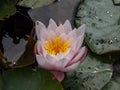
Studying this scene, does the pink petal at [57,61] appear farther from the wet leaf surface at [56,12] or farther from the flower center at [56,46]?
the wet leaf surface at [56,12]

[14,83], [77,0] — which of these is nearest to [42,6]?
[77,0]

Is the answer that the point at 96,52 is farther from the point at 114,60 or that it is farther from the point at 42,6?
the point at 42,6

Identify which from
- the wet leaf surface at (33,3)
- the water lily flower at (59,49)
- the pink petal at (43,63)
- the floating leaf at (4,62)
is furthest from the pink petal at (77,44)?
the wet leaf surface at (33,3)

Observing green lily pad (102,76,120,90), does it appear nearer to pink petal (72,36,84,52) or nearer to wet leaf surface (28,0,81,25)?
pink petal (72,36,84,52)

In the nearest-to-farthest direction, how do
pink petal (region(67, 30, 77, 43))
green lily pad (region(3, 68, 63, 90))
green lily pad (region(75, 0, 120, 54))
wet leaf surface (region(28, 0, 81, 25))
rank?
green lily pad (region(3, 68, 63, 90)) < pink petal (region(67, 30, 77, 43)) < green lily pad (region(75, 0, 120, 54)) < wet leaf surface (region(28, 0, 81, 25))

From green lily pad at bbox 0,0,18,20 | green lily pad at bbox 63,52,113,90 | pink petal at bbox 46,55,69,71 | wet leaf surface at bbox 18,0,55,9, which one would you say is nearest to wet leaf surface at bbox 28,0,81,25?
wet leaf surface at bbox 18,0,55,9

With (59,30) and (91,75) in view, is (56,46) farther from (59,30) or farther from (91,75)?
(91,75)
